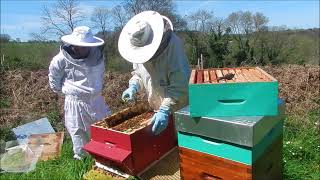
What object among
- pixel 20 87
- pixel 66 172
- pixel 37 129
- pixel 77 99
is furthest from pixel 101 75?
pixel 20 87

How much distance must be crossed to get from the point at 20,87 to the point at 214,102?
23.6 feet

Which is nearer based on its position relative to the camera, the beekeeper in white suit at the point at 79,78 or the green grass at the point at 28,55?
the beekeeper in white suit at the point at 79,78

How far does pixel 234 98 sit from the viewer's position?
2.20 m

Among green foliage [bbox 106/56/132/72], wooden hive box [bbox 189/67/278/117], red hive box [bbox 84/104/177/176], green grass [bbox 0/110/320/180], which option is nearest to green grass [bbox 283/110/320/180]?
green grass [bbox 0/110/320/180]

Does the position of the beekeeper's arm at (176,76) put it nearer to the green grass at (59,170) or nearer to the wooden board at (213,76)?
the wooden board at (213,76)

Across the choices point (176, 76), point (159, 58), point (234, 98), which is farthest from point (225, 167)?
point (159, 58)

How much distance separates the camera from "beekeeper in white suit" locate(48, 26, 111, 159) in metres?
3.78

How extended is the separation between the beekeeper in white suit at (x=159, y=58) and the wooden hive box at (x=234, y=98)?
0.63m

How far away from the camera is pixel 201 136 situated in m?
2.34

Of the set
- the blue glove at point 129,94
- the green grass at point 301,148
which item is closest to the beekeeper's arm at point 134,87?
the blue glove at point 129,94

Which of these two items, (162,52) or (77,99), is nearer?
(162,52)

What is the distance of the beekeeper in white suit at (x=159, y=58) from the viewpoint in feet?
9.40

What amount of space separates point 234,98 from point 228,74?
36 cm

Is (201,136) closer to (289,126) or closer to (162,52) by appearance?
(162,52)
